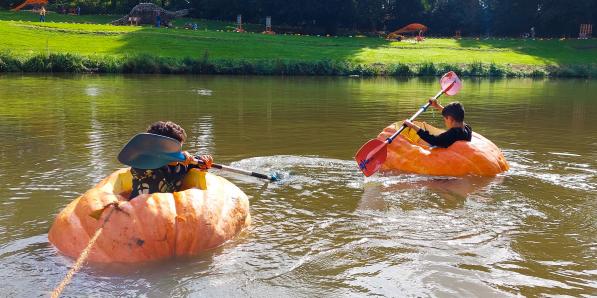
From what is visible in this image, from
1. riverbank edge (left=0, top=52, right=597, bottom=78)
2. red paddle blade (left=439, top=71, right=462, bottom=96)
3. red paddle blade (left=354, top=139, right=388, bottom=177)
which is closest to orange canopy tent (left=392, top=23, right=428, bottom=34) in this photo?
riverbank edge (left=0, top=52, right=597, bottom=78)

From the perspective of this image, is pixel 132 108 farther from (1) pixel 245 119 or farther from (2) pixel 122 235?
(2) pixel 122 235

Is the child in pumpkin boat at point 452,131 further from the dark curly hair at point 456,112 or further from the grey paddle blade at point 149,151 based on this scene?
the grey paddle blade at point 149,151

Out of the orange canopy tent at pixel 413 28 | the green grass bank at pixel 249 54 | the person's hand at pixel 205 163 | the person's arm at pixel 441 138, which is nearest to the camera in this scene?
the person's hand at pixel 205 163

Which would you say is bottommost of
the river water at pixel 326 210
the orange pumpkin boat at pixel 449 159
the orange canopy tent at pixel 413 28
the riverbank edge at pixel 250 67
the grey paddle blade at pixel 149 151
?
the river water at pixel 326 210

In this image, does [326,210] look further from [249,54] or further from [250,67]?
[249,54]

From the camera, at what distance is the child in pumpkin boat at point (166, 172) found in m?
6.36

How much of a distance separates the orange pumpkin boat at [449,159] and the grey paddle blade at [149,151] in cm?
473

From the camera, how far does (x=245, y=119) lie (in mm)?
15836

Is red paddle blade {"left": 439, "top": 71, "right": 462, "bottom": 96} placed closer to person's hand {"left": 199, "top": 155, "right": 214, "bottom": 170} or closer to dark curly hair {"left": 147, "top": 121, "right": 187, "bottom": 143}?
person's hand {"left": 199, "top": 155, "right": 214, "bottom": 170}

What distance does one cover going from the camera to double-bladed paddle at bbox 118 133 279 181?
601 cm

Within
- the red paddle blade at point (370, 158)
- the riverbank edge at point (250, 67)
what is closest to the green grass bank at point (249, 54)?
the riverbank edge at point (250, 67)

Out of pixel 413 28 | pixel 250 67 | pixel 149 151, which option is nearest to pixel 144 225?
pixel 149 151

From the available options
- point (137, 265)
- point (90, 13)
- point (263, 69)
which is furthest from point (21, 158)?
point (90, 13)

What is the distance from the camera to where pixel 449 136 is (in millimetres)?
9781
